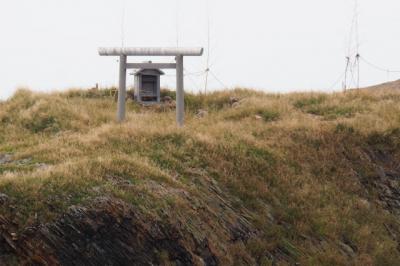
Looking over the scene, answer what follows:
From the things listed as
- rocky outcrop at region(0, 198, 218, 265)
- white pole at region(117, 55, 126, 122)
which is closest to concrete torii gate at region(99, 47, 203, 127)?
white pole at region(117, 55, 126, 122)

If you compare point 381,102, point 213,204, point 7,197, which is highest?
point 381,102

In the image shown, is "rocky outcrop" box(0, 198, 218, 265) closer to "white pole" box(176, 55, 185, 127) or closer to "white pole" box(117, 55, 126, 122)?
"white pole" box(176, 55, 185, 127)

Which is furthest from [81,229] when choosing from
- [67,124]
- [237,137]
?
[67,124]

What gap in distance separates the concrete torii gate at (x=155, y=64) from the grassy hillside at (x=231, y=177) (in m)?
1.07

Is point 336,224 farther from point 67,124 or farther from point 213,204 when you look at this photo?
point 67,124

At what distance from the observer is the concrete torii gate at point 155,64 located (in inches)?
824

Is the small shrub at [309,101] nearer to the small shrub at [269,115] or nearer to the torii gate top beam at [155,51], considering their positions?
the small shrub at [269,115]

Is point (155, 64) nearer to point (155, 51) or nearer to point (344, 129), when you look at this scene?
point (155, 51)

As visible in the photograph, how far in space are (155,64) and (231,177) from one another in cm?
794

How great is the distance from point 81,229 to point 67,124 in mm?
13100

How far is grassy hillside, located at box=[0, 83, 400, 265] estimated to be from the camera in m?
11.3

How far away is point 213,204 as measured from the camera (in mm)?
13703

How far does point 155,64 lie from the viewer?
71.3 feet

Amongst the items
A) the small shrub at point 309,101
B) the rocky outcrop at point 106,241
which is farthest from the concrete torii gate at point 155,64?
the rocky outcrop at point 106,241
